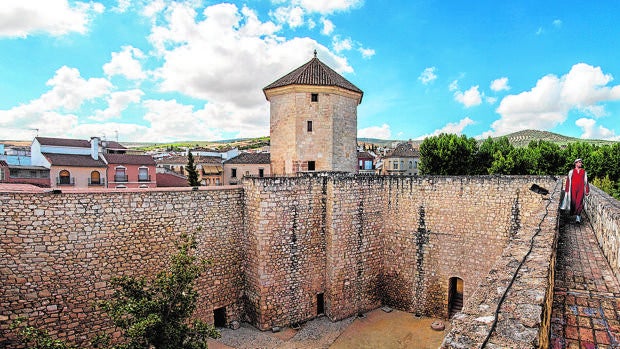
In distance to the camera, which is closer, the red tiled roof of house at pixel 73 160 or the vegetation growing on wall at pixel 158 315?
the vegetation growing on wall at pixel 158 315

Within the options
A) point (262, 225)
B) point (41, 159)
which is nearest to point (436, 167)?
point (262, 225)

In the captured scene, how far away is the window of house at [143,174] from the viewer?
28.4 metres

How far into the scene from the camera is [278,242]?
10.9 m

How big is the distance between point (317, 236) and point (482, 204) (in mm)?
5814

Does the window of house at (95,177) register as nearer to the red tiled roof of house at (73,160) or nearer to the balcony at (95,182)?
the balcony at (95,182)

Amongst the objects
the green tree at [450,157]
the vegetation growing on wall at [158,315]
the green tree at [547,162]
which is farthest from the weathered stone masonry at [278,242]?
the green tree at [450,157]

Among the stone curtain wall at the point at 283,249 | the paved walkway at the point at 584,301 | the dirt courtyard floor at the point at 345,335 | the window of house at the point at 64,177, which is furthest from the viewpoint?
the window of house at the point at 64,177

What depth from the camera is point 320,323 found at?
449 inches

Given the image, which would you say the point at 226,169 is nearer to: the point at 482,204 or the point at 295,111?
the point at 295,111

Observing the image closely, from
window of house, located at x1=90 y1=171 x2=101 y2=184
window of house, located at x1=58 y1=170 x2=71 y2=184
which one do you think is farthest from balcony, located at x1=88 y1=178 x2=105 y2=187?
window of house, located at x1=58 y1=170 x2=71 y2=184

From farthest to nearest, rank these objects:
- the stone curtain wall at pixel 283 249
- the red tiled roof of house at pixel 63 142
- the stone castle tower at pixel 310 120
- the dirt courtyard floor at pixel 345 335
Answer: the red tiled roof of house at pixel 63 142 → the stone castle tower at pixel 310 120 → the stone curtain wall at pixel 283 249 → the dirt courtyard floor at pixel 345 335

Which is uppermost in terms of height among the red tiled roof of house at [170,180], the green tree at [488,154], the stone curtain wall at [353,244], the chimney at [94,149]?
the chimney at [94,149]

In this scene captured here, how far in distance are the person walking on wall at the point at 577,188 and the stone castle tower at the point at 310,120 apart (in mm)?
8632

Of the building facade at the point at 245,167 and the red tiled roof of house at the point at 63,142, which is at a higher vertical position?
the red tiled roof of house at the point at 63,142
